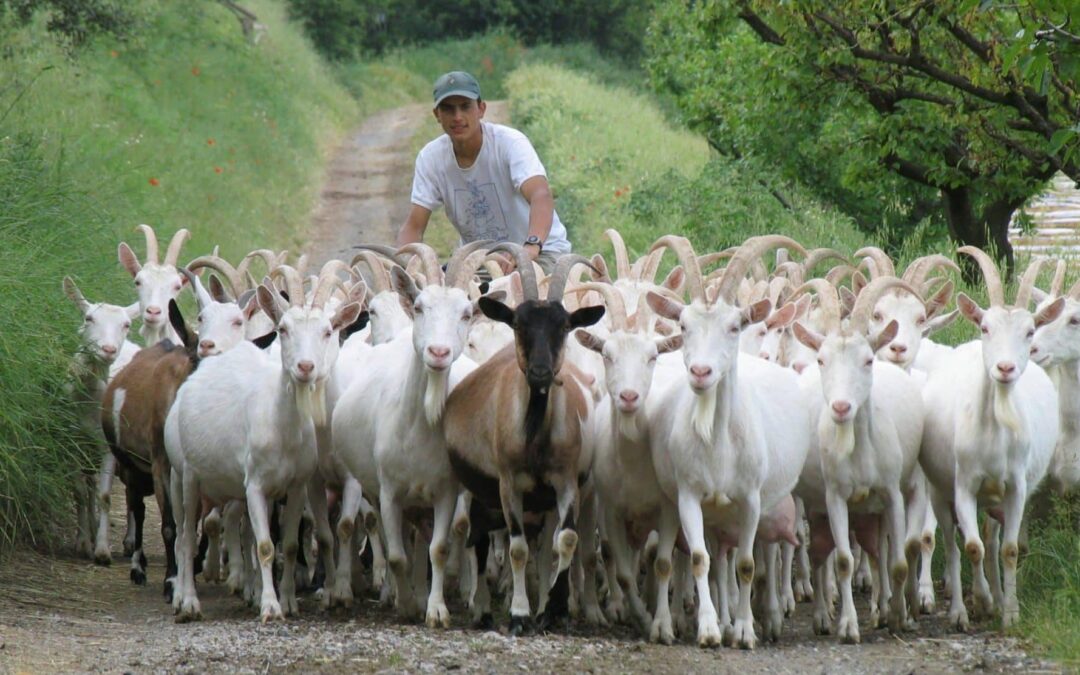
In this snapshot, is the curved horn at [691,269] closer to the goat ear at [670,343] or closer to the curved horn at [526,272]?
the goat ear at [670,343]

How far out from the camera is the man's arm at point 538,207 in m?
9.91

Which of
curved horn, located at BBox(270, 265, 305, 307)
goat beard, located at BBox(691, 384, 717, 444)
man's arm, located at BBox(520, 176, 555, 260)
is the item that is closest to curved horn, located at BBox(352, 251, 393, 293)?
man's arm, located at BBox(520, 176, 555, 260)

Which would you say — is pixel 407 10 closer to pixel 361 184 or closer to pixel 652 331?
pixel 361 184

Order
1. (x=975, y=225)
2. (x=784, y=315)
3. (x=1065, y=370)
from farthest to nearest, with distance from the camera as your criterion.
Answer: (x=975, y=225) → (x=1065, y=370) → (x=784, y=315)

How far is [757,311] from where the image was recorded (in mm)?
8211

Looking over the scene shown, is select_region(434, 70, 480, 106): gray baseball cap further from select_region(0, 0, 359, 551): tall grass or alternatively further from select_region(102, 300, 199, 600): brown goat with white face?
select_region(0, 0, 359, 551): tall grass

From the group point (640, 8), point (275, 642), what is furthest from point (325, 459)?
point (640, 8)

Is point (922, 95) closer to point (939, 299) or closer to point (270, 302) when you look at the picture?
point (939, 299)

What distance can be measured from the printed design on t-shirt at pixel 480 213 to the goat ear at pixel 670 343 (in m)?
2.57

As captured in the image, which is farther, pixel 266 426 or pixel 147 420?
pixel 147 420

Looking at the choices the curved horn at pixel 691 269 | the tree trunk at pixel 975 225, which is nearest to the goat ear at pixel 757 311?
the curved horn at pixel 691 269

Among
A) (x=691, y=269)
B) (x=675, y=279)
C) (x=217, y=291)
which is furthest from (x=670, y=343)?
(x=217, y=291)

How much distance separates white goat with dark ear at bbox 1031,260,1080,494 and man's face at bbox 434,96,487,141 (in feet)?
12.2

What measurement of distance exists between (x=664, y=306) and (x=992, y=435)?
1.86 metres
